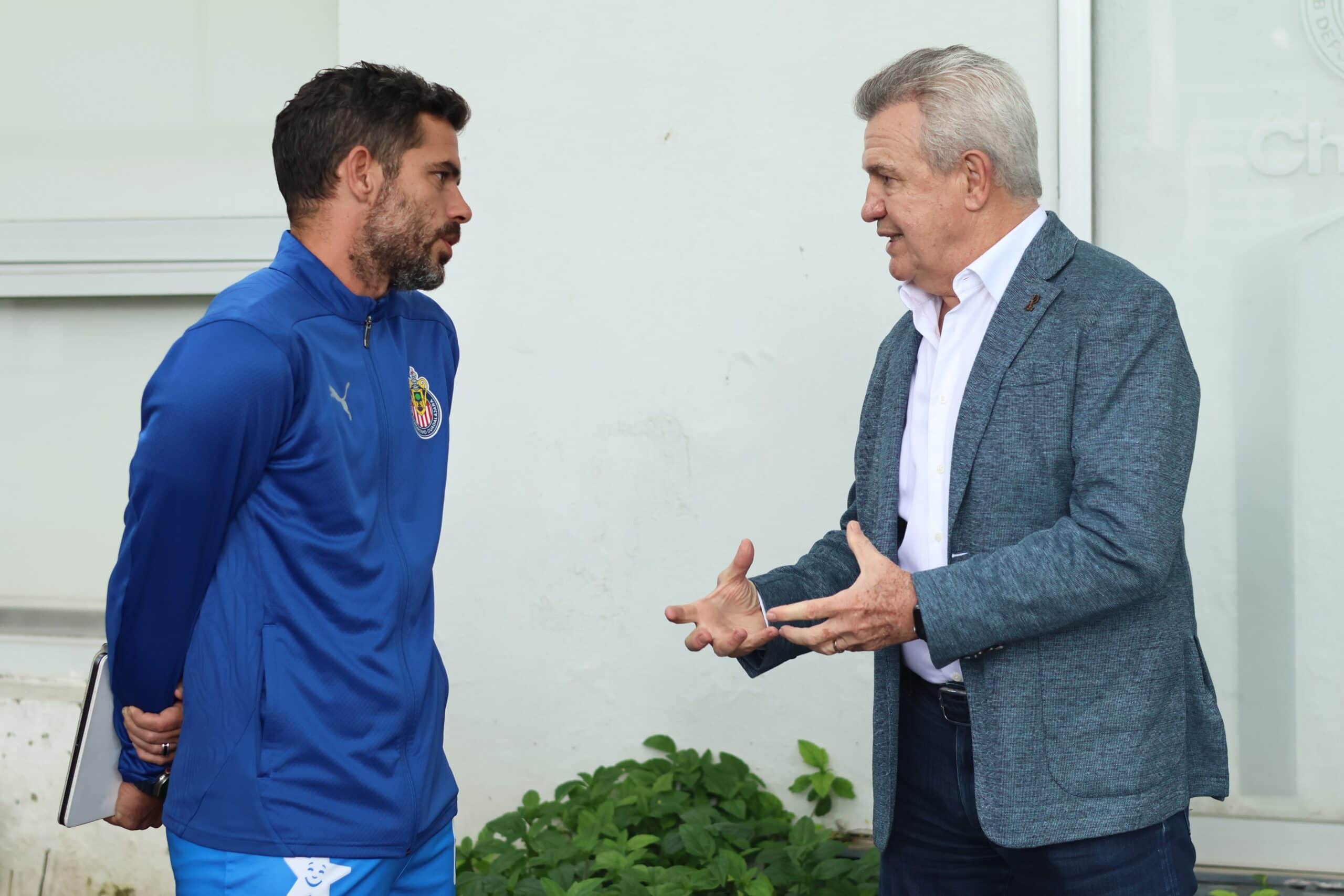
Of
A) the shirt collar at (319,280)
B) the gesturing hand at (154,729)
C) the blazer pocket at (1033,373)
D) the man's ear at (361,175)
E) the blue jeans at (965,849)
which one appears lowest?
the blue jeans at (965,849)

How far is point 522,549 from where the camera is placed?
3.56 m

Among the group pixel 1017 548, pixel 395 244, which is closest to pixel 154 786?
pixel 395 244

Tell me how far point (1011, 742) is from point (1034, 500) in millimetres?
366

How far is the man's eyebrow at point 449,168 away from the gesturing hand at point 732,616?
2.73 feet

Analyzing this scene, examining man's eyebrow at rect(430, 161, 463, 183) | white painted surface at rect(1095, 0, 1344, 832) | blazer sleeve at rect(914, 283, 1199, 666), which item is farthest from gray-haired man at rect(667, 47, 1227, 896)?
white painted surface at rect(1095, 0, 1344, 832)

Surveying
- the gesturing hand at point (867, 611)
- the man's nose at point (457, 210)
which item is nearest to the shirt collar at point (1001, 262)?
the gesturing hand at point (867, 611)

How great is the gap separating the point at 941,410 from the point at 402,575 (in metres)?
0.91

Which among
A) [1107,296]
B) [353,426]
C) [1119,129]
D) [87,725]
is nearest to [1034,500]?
[1107,296]

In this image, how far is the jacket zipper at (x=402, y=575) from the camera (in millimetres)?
1896

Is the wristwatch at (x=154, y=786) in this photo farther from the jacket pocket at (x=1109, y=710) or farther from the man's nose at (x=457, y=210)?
the jacket pocket at (x=1109, y=710)

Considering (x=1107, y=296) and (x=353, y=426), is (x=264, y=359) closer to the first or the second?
(x=353, y=426)

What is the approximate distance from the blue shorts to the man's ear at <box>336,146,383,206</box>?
3.42 ft

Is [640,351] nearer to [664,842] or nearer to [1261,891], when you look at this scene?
[664,842]

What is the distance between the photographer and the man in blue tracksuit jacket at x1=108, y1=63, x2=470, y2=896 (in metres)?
1.74
